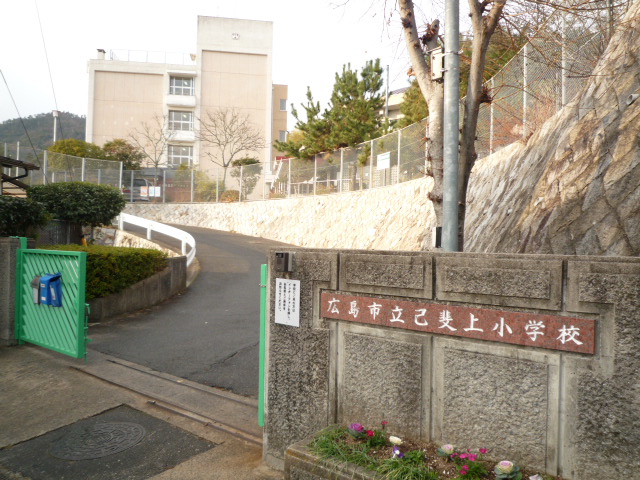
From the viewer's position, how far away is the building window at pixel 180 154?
41.2 metres

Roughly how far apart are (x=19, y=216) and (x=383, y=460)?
1017cm

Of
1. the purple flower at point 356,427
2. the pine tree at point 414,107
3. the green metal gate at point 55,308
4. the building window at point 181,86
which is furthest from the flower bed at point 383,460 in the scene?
the building window at point 181,86

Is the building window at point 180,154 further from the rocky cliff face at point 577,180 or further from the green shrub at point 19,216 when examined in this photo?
the rocky cliff face at point 577,180

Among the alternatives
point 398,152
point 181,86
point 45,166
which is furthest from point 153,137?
point 398,152

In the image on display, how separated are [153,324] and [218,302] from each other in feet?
6.57

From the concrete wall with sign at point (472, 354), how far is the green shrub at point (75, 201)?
472 inches

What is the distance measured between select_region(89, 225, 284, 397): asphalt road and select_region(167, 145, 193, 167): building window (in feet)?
96.4

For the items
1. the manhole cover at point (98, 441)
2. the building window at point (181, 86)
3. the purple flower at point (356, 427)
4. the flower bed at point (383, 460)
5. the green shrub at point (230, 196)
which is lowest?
the manhole cover at point (98, 441)

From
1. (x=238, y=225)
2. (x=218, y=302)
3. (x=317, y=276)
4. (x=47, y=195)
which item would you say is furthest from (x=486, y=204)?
(x=238, y=225)

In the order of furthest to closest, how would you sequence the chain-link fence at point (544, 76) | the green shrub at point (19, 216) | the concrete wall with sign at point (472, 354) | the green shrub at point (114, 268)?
the green shrub at point (19, 216)
the green shrub at point (114, 268)
the chain-link fence at point (544, 76)
the concrete wall with sign at point (472, 354)

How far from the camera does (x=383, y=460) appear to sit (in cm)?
311

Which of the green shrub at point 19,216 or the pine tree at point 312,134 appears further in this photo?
the pine tree at point 312,134

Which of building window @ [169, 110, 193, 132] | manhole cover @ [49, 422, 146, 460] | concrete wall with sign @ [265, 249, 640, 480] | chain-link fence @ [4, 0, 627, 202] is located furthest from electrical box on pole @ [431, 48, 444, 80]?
building window @ [169, 110, 193, 132]

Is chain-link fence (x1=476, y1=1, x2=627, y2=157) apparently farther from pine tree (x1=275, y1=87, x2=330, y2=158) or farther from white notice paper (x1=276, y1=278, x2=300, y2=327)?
pine tree (x1=275, y1=87, x2=330, y2=158)
